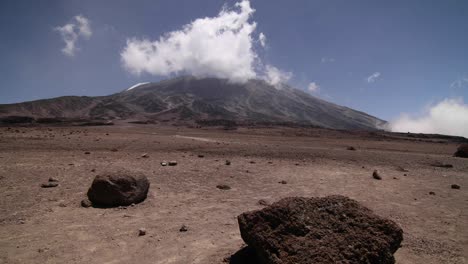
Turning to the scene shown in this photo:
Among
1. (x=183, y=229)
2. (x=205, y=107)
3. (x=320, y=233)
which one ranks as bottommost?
(x=183, y=229)

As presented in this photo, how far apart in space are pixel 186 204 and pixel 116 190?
181cm

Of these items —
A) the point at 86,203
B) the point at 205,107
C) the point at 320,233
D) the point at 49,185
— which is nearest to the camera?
the point at 320,233

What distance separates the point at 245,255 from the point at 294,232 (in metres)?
1.14

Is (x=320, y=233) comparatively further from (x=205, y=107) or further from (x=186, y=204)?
(x=205, y=107)

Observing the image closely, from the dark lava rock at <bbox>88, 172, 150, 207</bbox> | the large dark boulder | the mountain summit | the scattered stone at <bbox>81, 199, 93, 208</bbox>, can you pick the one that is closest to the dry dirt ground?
the scattered stone at <bbox>81, 199, 93, 208</bbox>

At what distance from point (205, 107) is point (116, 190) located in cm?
11361

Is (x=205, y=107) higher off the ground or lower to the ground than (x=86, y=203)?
higher

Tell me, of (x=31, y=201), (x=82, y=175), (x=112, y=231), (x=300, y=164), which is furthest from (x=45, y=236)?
(x=300, y=164)

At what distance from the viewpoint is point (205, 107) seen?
120 m

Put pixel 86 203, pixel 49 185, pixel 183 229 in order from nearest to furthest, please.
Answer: pixel 183 229 → pixel 86 203 → pixel 49 185

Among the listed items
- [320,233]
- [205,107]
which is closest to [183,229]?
[320,233]

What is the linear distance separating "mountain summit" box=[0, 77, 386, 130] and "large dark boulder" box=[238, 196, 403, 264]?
8578 centimetres

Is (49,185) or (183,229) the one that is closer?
(183,229)

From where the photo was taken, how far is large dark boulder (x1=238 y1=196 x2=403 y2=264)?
3.79m
